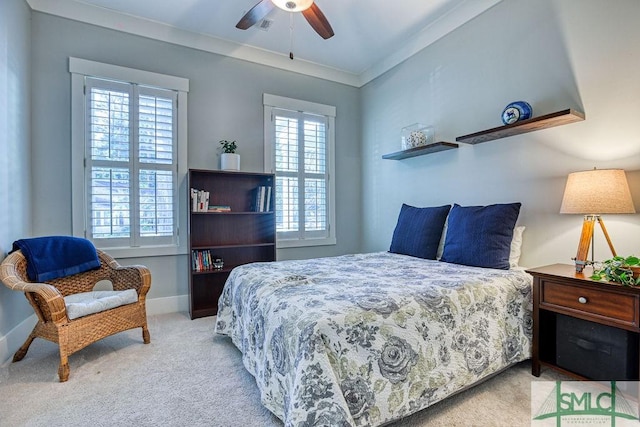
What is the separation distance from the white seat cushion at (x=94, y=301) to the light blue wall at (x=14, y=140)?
49 cm

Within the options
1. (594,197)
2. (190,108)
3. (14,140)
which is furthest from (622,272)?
(14,140)

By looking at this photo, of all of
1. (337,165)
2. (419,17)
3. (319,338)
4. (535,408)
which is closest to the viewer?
(319,338)

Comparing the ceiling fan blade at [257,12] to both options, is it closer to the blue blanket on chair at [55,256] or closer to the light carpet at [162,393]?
the blue blanket on chair at [55,256]

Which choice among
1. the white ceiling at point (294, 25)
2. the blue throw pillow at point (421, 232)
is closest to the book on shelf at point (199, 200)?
the white ceiling at point (294, 25)

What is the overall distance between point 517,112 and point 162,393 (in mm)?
3178

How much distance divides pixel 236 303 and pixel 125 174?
1956mm

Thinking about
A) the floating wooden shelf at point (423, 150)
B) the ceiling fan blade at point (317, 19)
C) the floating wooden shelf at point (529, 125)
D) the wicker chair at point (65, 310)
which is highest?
the ceiling fan blade at point (317, 19)

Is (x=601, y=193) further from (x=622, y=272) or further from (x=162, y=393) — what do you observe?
(x=162, y=393)

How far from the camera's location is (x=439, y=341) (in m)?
1.67

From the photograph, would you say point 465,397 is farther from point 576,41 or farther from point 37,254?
point 37,254

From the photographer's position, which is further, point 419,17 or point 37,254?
point 419,17

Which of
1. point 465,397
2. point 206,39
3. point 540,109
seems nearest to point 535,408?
point 465,397

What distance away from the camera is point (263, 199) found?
375cm

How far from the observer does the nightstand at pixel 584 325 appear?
1675mm
